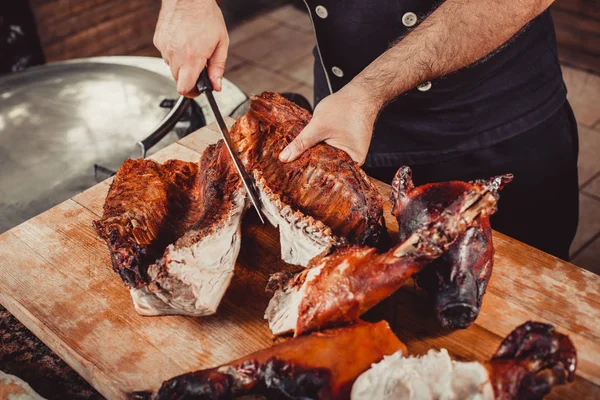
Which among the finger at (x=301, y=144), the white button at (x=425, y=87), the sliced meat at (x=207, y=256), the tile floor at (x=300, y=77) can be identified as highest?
the finger at (x=301, y=144)

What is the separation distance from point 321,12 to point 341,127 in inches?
24.9

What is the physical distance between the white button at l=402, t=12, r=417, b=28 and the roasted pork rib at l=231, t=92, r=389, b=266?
20.3 inches

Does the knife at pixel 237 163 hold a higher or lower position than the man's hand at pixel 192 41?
lower

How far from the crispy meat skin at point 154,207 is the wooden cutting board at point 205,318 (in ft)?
0.56

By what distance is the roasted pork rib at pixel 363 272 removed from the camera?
1359 millimetres

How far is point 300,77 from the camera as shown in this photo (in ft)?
17.6

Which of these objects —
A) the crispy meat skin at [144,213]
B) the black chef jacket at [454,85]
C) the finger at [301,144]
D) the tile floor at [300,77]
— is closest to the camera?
the crispy meat skin at [144,213]

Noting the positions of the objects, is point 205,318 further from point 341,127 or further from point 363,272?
point 341,127

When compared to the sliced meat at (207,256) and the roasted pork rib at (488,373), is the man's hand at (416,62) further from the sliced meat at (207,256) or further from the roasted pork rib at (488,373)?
the roasted pork rib at (488,373)

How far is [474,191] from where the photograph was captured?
1378 mm

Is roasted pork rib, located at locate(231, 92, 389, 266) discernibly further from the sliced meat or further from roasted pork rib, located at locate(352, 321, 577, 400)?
roasted pork rib, located at locate(352, 321, 577, 400)

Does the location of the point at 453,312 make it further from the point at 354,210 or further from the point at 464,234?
the point at 354,210

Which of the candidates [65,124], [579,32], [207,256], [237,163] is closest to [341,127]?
[237,163]

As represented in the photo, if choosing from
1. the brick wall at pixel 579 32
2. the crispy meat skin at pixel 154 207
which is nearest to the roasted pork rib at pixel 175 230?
the crispy meat skin at pixel 154 207
